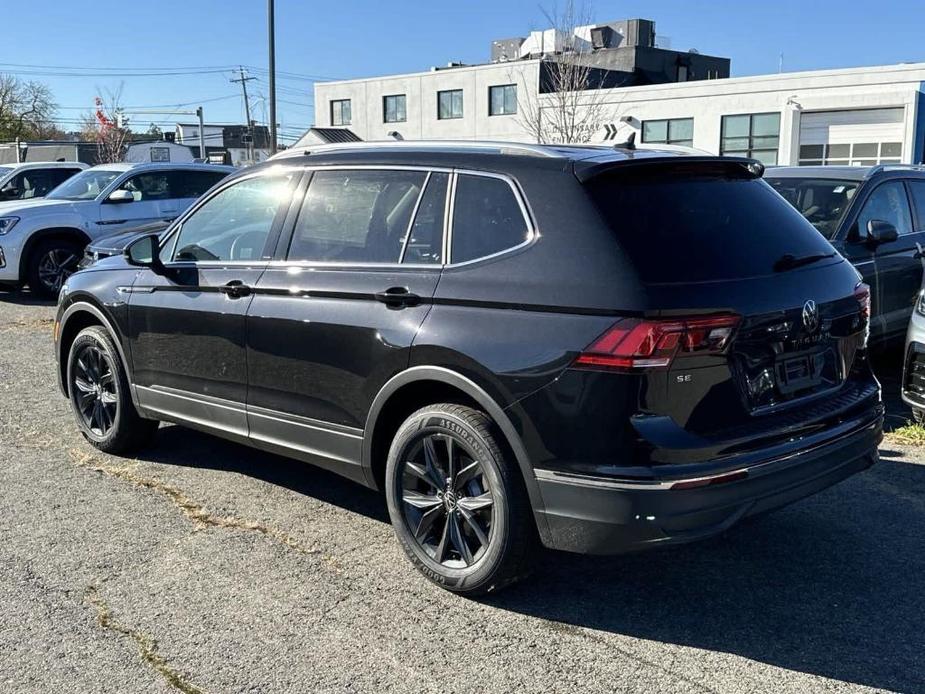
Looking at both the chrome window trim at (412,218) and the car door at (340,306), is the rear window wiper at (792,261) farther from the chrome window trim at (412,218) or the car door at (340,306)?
the car door at (340,306)

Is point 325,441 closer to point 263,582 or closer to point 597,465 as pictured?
point 263,582

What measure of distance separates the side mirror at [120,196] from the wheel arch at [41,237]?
666 mm

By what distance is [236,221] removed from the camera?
5.09m

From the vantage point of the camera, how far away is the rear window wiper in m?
3.78

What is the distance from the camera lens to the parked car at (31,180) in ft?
54.6

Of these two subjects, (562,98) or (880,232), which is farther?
(562,98)

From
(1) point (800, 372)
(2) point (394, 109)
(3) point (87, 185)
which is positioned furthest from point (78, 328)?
(2) point (394, 109)

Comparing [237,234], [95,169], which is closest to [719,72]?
[95,169]

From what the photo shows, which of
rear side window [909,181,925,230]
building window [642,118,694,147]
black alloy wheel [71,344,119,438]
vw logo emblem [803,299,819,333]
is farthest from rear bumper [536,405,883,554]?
building window [642,118,694,147]

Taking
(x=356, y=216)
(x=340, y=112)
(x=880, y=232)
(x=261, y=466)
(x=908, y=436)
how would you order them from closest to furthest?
1. (x=356, y=216)
2. (x=261, y=466)
3. (x=908, y=436)
4. (x=880, y=232)
5. (x=340, y=112)

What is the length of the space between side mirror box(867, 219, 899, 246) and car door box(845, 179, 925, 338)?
0.14m

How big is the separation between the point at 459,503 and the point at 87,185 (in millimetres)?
12000

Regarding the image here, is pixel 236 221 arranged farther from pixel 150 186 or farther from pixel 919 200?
pixel 150 186

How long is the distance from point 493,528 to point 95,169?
12.4 meters
